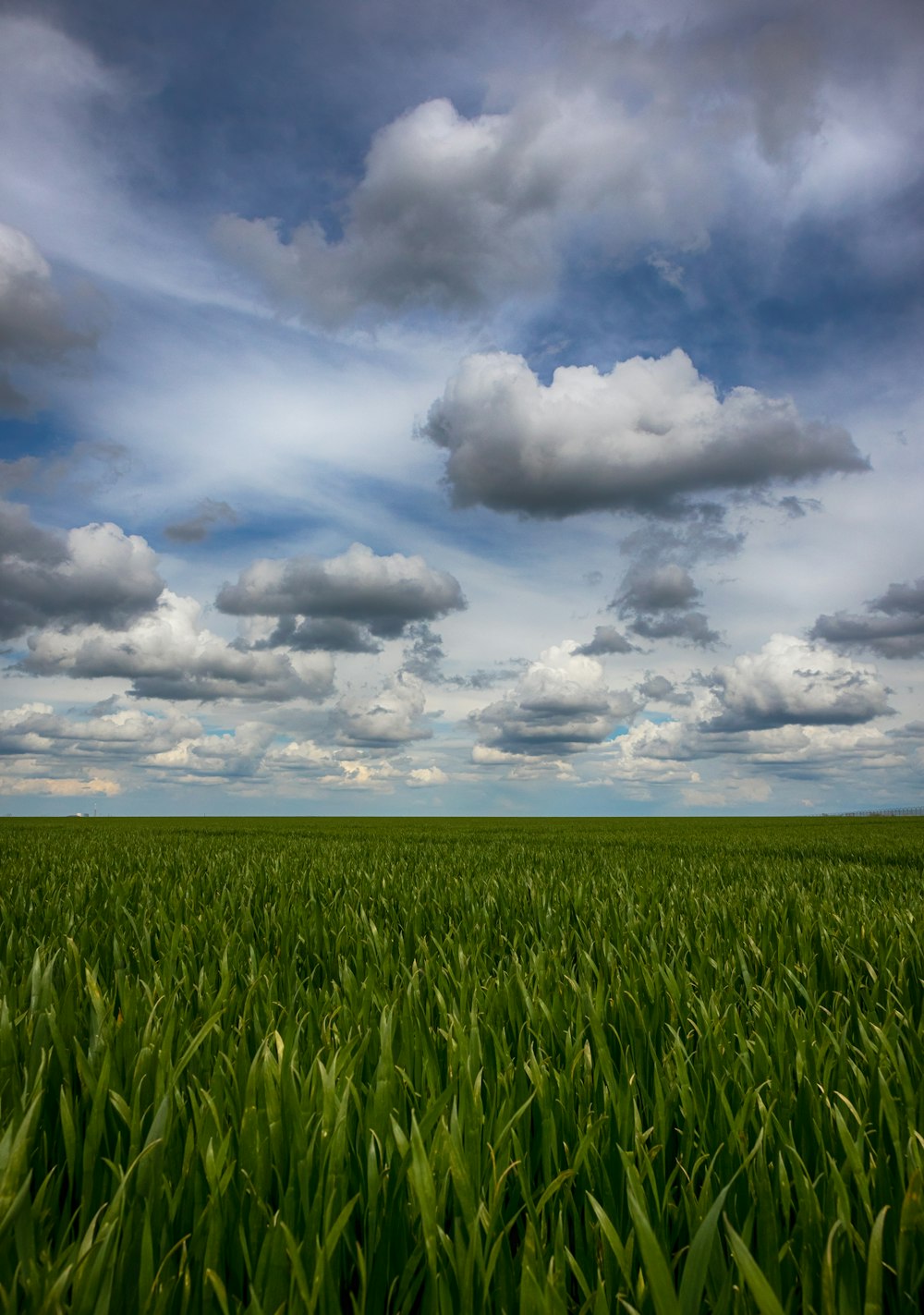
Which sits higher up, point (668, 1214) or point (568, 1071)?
point (568, 1071)

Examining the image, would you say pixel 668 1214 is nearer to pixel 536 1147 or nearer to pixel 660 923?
pixel 536 1147

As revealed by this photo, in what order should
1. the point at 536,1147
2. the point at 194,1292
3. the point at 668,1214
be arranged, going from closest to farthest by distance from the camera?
the point at 194,1292 → the point at 668,1214 → the point at 536,1147

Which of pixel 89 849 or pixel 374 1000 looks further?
pixel 89 849

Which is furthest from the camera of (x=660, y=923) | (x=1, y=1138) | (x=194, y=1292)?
(x=660, y=923)

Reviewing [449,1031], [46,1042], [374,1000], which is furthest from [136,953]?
[449,1031]

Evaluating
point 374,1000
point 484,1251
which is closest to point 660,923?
point 374,1000

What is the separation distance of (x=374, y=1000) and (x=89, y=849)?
10041 millimetres

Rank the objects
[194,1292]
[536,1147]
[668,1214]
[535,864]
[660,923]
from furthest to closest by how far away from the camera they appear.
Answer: [535,864] → [660,923] → [536,1147] → [668,1214] → [194,1292]

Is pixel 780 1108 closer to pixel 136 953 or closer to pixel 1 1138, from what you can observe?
pixel 1 1138

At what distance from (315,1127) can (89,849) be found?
1080cm

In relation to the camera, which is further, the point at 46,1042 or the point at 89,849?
the point at 89,849

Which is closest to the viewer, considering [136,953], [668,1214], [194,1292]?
[194,1292]

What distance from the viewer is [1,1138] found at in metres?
1.27

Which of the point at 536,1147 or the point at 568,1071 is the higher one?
the point at 568,1071
